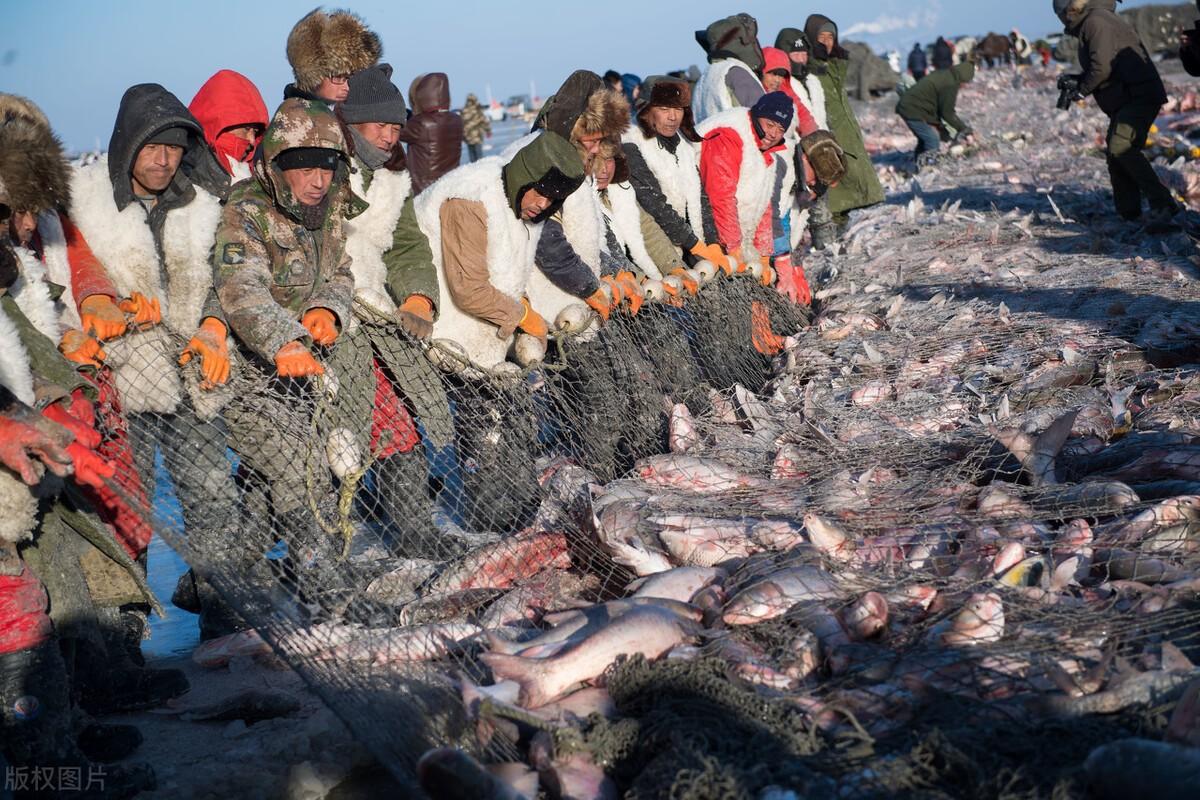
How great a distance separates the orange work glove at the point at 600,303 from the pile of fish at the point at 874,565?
2.28ft

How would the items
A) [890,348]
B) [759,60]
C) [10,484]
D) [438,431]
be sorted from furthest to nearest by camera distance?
[759,60] < [890,348] < [438,431] < [10,484]

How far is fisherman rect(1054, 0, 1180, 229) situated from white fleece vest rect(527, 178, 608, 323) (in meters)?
6.39

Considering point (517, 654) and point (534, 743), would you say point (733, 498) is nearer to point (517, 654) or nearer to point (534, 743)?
point (517, 654)

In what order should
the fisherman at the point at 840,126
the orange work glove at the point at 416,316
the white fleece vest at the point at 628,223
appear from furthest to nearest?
the fisherman at the point at 840,126, the white fleece vest at the point at 628,223, the orange work glove at the point at 416,316

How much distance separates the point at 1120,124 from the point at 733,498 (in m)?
7.68

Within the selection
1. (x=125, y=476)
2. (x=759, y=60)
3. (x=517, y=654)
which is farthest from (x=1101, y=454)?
(x=759, y=60)

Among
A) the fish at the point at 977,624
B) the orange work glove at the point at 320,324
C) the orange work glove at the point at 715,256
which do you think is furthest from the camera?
the orange work glove at the point at 715,256

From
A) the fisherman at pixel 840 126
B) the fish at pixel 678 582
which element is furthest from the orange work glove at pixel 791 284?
the fish at pixel 678 582

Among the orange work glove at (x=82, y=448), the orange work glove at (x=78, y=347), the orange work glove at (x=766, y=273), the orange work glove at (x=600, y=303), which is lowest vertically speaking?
the orange work glove at (x=766, y=273)

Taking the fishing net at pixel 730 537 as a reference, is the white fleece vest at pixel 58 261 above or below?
above

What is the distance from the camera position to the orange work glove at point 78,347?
396cm

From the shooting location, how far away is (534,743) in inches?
123

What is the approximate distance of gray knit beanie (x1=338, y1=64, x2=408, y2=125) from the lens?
5.08m

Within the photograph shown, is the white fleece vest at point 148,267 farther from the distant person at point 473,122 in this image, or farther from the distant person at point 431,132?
the distant person at point 473,122
